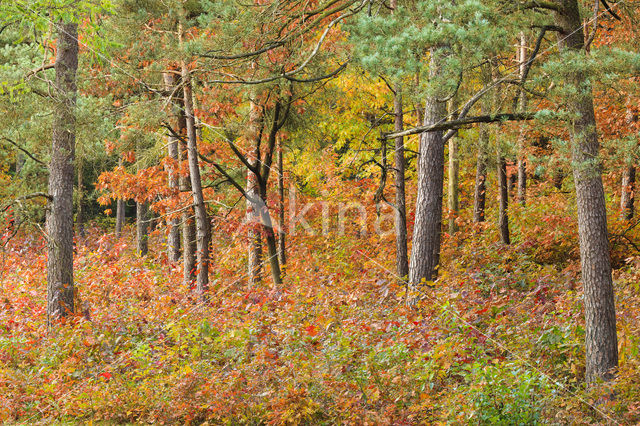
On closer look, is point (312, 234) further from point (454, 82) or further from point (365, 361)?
point (454, 82)

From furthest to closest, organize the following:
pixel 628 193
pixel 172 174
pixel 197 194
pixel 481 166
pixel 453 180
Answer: pixel 453 180 < pixel 481 166 < pixel 172 174 < pixel 628 193 < pixel 197 194

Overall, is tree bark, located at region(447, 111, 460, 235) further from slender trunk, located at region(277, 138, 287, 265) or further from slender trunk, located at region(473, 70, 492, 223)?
slender trunk, located at region(277, 138, 287, 265)

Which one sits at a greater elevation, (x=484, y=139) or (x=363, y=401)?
(x=484, y=139)

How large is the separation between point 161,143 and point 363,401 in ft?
34.8

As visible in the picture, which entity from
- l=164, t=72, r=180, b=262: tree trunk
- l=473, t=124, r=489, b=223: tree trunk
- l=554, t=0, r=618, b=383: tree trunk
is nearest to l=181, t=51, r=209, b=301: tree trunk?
l=164, t=72, r=180, b=262: tree trunk

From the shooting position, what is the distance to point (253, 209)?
48.4 feet

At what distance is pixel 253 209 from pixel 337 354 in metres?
7.33

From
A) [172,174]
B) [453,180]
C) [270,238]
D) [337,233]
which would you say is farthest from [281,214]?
[453,180]

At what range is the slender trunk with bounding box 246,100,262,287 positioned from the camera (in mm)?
14327

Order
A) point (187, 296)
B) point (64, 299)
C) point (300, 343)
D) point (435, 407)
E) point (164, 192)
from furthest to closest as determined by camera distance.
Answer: point (164, 192) < point (187, 296) < point (64, 299) < point (300, 343) < point (435, 407)

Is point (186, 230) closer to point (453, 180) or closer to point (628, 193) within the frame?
point (453, 180)

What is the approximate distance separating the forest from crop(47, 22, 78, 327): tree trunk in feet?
0.15

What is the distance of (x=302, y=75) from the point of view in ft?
43.4

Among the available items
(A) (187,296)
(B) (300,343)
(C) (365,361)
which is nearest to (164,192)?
(A) (187,296)
